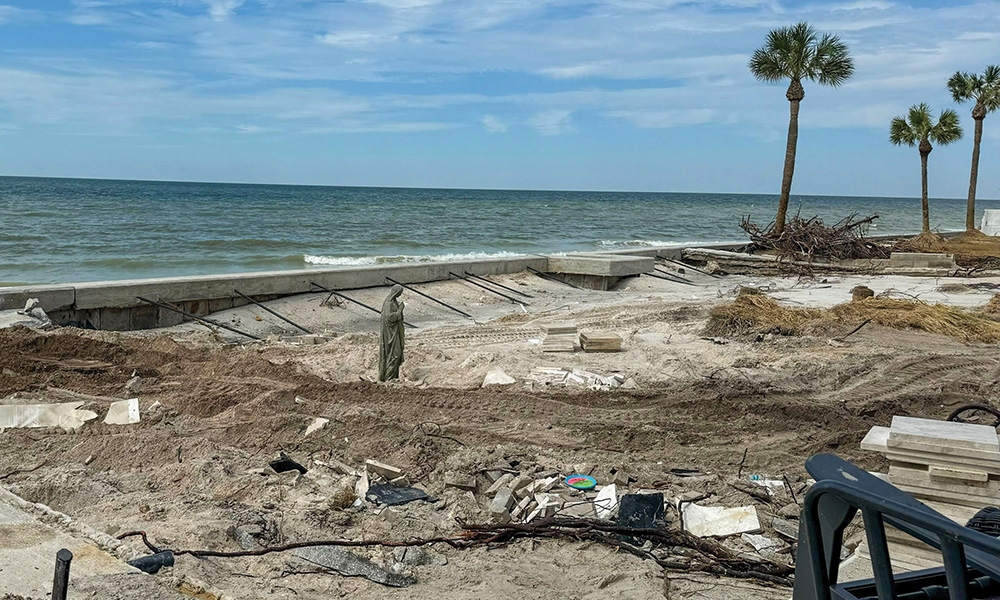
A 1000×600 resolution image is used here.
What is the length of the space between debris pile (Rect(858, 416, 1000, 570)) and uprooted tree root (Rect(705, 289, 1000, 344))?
316 inches

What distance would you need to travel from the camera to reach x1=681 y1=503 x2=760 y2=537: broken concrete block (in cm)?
620

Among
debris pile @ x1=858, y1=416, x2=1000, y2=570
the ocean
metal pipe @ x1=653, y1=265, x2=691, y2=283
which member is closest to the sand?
debris pile @ x1=858, y1=416, x2=1000, y2=570

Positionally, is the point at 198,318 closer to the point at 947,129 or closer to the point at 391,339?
the point at 391,339

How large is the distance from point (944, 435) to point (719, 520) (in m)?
1.75

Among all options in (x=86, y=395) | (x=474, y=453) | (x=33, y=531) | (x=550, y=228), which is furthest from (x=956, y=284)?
(x=550, y=228)

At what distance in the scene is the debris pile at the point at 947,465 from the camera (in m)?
4.96

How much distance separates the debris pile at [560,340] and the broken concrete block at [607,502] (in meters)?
4.98

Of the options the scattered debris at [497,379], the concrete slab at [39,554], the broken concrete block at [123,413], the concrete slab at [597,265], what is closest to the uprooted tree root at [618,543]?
the concrete slab at [39,554]

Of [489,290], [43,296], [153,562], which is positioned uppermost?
[43,296]

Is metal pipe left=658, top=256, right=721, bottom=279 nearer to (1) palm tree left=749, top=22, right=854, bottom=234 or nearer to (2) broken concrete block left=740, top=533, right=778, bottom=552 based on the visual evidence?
(1) palm tree left=749, top=22, right=854, bottom=234

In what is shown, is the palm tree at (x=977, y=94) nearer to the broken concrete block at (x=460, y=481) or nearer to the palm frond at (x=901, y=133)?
the palm frond at (x=901, y=133)

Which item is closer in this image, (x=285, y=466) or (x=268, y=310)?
(x=285, y=466)

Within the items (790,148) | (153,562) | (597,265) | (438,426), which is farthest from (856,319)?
(790,148)

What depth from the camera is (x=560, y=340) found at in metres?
12.0
